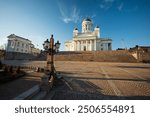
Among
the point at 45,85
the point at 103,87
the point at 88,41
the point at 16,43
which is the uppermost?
the point at 88,41

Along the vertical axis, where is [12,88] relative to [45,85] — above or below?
below

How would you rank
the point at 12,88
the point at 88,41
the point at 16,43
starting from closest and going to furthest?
the point at 12,88
the point at 88,41
the point at 16,43

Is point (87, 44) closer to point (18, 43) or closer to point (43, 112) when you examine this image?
point (18, 43)

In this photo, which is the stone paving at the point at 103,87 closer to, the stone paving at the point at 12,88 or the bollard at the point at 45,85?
the bollard at the point at 45,85

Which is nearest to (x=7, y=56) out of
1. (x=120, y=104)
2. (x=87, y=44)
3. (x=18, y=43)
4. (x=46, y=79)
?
(x=18, y=43)

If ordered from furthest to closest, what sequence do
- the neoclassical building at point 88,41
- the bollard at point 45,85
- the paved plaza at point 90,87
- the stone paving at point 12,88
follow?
1. the neoclassical building at point 88,41
2. the bollard at point 45,85
3. the paved plaza at point 90,87
4. the stone paving at point 12,88

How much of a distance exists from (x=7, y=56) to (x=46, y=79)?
171 feet

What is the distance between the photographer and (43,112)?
12.0 feet

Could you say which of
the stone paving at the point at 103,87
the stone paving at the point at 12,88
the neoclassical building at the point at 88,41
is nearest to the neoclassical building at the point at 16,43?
the neoclassical building at the point at 88,41

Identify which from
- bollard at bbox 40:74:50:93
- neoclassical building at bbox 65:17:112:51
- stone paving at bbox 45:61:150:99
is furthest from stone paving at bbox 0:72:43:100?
neoclassical building at bbox 65:17:112:51

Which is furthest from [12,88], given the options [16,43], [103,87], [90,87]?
[16,43]

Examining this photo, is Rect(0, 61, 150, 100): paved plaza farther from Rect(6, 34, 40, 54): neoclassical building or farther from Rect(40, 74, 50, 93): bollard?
Rect(6, 34, 40, 54): neoclassical building

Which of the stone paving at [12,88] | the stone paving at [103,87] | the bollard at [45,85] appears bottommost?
the stone paving at [103,87]

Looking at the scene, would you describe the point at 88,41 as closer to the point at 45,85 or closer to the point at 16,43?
the point at 16,43
